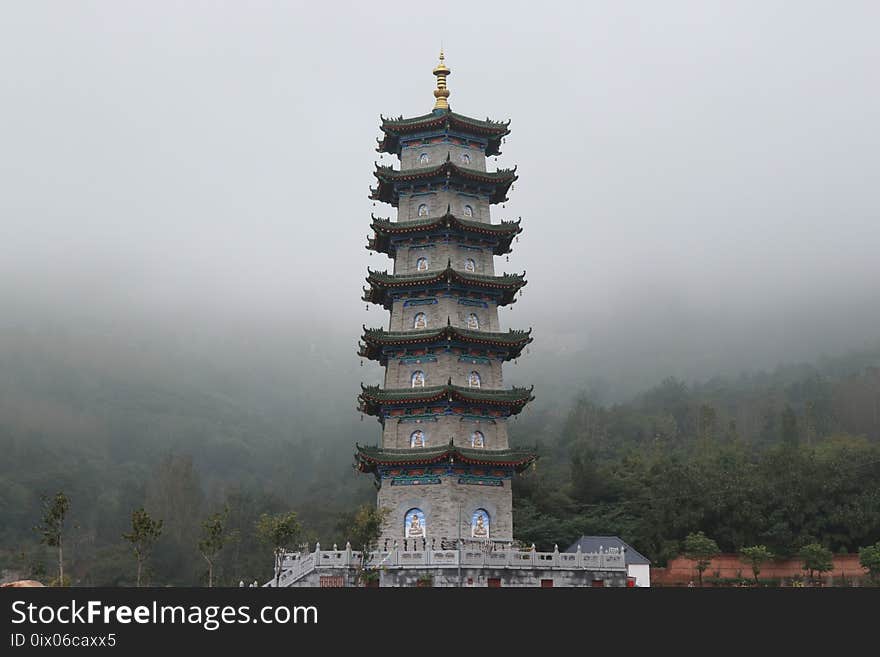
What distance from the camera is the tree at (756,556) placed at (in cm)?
5612

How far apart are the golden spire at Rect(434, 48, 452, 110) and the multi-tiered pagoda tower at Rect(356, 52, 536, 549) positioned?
0.19 ft

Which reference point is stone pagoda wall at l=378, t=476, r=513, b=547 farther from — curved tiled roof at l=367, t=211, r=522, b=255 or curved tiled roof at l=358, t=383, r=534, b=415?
Answer: curved tiled roof at l=367, t=211, r=522, b=255

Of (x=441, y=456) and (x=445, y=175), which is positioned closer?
(x=441, y=456)

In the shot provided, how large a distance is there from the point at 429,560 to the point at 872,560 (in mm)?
27727

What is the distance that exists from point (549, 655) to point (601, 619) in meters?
1.97

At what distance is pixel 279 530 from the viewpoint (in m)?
39.7

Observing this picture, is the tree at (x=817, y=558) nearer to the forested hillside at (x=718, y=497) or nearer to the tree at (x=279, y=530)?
the forested hillside at (x=718, y=497)

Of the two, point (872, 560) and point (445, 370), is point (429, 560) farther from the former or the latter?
point (872, 560)

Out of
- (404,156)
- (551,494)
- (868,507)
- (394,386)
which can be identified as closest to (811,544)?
(868,507)

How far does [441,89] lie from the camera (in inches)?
2101

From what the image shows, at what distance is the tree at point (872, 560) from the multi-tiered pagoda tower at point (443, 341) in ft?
71.0

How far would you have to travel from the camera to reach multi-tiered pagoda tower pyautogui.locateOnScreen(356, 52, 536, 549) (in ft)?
148

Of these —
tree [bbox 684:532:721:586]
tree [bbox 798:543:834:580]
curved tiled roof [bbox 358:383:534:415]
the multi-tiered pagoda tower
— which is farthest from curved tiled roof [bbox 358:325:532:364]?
tree [bbox 798:543:834:580]

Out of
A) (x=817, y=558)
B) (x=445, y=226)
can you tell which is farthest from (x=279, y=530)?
(x=817, y=558)
